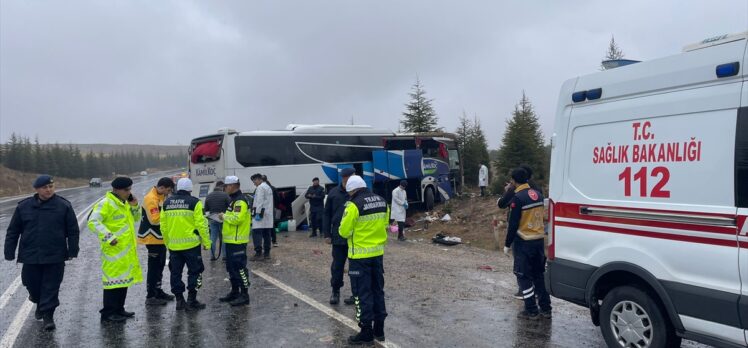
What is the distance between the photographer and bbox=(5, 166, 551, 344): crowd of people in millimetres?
5309

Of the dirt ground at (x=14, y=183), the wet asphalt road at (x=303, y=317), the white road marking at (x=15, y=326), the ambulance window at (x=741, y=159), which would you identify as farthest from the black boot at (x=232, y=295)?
the dirt ground at (x=14, y=183)

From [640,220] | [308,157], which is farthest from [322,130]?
[640,220]

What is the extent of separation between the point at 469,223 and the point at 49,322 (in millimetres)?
12317

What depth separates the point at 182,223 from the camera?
6.48 metres

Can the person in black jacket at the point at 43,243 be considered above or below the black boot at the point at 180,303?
above

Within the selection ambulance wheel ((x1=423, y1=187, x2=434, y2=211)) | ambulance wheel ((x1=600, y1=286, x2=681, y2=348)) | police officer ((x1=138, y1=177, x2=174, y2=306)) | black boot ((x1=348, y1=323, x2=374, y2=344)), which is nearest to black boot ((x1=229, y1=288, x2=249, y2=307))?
police officer ((x1=138, y1=177, x2=174, y2=306))

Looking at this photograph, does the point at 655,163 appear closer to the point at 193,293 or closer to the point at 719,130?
the point at 719,130

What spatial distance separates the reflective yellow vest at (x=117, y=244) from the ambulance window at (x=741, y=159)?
6226 millimetres

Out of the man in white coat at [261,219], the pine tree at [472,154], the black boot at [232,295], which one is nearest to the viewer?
the black boot at [232,295]

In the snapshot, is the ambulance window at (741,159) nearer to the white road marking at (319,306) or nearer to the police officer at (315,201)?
the white road marking at (319,306)

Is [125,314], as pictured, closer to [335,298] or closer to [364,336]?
[335,298]

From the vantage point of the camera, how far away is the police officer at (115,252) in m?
5.99

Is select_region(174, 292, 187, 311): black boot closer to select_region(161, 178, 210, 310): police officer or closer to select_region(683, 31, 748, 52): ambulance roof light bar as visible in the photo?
select_region(161, 178, 210, 310): police officer

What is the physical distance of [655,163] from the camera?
4066 mm
